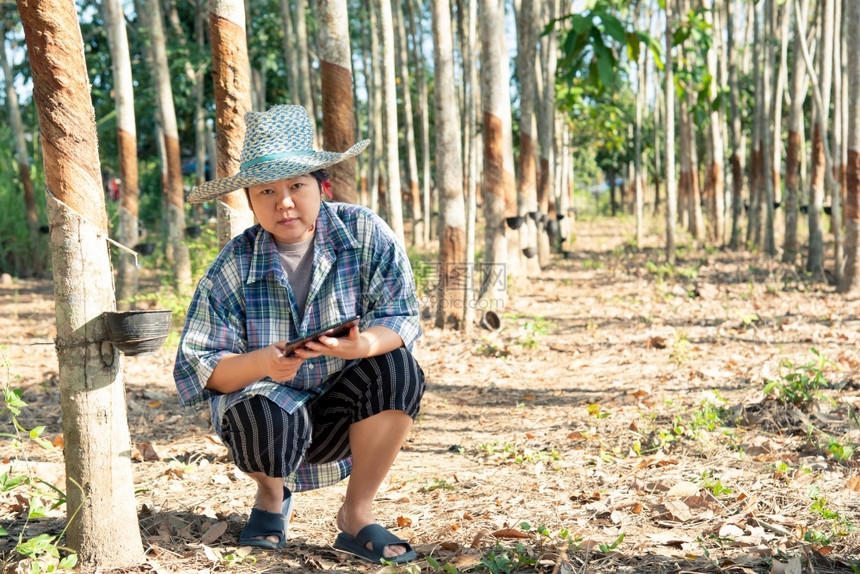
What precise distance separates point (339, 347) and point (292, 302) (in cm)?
39

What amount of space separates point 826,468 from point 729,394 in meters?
1.32

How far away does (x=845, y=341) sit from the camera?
5809 mm

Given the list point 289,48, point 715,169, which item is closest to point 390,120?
point 289,48

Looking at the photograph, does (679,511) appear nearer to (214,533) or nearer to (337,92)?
(214,533)

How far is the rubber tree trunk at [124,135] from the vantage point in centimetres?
775

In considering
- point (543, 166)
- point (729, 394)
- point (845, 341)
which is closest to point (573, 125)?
point (543, 166)

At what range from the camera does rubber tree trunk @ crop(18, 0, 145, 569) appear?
2.35m

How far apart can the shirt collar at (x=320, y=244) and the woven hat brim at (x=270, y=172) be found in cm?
19

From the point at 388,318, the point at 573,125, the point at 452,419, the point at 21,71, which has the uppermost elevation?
the point at 21,71

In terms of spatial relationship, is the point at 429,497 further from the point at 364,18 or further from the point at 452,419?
the point at 364,18

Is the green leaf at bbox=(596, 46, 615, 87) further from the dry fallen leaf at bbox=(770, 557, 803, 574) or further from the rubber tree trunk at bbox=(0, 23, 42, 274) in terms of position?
the rubber tree trunk at bbox=(0, 23, 42, 274)

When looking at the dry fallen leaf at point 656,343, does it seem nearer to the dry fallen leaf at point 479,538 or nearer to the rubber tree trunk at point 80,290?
the dry fallen leaf at point 479,538

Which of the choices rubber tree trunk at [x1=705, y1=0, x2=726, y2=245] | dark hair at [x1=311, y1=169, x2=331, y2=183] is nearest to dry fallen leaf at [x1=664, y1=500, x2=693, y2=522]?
dark hair at [x1=311, y1=169, x2=331, y2=183]

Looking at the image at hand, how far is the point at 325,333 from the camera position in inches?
91.0
